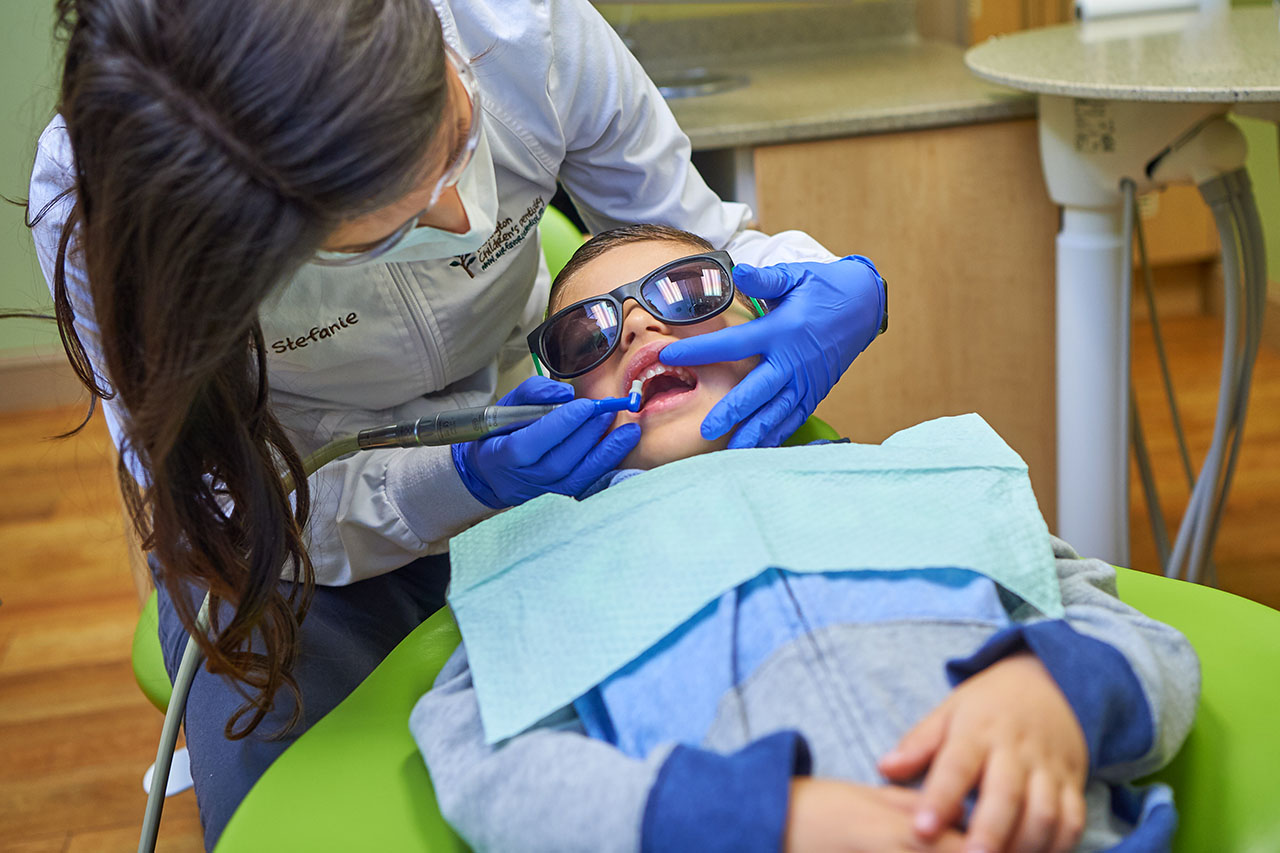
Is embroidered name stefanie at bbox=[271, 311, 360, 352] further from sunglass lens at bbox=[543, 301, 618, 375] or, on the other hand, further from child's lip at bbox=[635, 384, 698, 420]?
child's lip at bbox=[635, 384, 698, 420]

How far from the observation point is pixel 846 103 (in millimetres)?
1803

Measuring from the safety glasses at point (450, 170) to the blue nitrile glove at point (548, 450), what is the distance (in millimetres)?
227

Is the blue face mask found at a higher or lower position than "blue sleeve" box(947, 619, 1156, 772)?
higher

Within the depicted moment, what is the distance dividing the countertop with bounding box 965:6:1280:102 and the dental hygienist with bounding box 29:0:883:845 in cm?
41

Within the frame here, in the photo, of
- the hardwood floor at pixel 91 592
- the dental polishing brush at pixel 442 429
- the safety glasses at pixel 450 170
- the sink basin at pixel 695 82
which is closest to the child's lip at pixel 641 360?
the dental polishing brush at pixel 442 429

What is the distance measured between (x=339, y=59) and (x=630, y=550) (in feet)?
1.31

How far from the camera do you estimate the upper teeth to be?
1042mm

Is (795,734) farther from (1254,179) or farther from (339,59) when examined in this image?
(1254,179)

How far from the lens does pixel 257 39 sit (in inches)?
25.8

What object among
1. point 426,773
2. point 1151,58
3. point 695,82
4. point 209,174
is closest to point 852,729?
point 426,773

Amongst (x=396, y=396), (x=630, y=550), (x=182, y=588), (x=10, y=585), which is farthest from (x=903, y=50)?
(x=10, y=585)

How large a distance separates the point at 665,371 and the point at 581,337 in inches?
3.4

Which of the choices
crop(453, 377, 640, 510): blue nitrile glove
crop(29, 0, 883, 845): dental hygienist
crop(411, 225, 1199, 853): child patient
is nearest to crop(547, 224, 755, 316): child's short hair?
crop(29, 0, 883, 845): dental hygienist

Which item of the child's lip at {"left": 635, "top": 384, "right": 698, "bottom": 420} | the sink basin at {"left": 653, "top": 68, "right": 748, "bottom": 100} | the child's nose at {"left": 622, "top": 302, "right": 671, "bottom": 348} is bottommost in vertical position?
the child's lip at {"left": 635, "top": 384, "right": 698, "bottom": 420}
